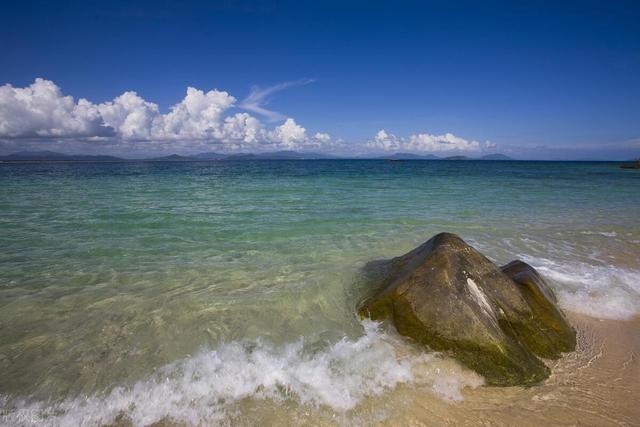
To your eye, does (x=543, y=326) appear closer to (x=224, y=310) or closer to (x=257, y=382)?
(x=257, y=382)

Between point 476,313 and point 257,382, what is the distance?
321 cm

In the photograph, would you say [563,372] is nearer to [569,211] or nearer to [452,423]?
[452,423]

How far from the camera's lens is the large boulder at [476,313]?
4262 mm

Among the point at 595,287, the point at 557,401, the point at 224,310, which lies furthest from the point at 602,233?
the point at 224,310

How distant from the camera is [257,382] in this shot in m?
4.04

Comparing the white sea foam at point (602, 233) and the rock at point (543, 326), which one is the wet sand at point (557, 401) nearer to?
the rock at point (543, 326)

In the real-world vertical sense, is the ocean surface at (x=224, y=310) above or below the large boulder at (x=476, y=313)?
below

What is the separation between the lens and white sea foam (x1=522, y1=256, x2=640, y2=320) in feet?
19.8

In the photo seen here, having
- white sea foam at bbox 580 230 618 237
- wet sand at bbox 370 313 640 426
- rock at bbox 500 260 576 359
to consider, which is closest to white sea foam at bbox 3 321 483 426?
wet sand at bbox 370 313 640 426

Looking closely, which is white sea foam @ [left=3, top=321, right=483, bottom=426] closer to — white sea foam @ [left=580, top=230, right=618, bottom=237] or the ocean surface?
the ocean surface

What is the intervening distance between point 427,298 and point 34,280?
26.8ft

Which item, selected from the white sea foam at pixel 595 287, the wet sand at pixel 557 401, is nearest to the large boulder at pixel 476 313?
the wet sand at pixel 557 401

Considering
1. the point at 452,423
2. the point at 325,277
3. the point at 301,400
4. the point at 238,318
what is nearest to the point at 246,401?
the point at 301,400

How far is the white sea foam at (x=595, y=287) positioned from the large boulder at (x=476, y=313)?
1.07 metres
